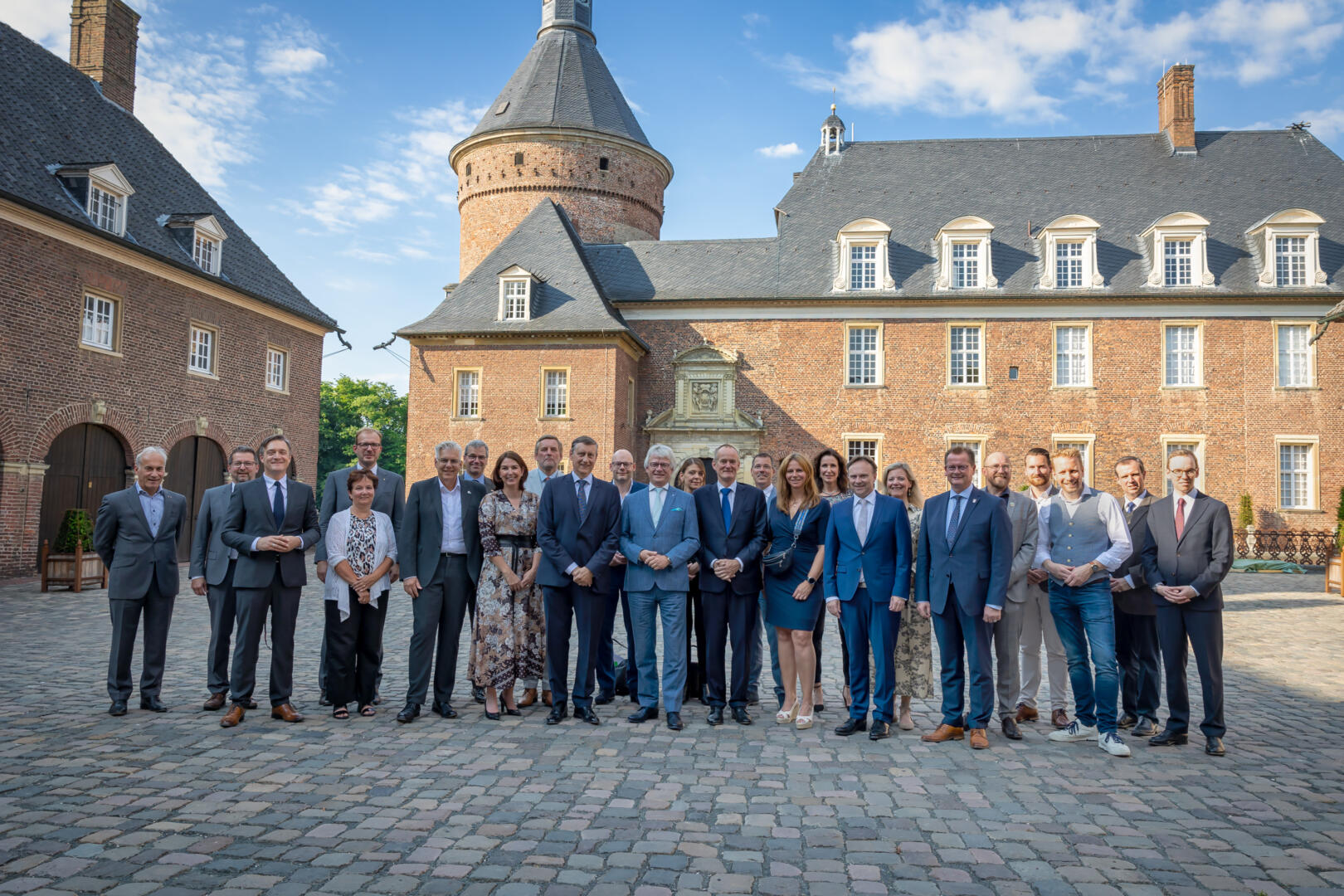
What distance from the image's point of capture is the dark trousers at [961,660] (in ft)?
19.7

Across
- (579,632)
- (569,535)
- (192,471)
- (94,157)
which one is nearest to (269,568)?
(569,535)

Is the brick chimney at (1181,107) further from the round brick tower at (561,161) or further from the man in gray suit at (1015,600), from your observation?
the man in gray suit at (1015,600)

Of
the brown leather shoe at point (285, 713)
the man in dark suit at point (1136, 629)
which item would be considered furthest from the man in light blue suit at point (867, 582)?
the brown leather shoe at point (285, 713)

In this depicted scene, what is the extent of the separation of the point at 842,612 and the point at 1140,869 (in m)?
2.78

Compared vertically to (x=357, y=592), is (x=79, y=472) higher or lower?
higher

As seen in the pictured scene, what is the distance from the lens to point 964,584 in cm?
604

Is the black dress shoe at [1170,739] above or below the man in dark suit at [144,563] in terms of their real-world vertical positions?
below

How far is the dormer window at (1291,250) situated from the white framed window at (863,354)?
11.0 m

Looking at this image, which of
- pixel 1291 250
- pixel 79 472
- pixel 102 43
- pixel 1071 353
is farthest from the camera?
pixel 1071 353

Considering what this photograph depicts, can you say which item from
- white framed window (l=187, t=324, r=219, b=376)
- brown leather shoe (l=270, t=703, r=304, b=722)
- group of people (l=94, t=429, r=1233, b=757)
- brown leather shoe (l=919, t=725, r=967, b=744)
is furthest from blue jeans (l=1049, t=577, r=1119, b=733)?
white framed window (l=187, t=324, r=219, b=376)

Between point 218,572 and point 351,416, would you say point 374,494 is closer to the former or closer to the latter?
point 218,572

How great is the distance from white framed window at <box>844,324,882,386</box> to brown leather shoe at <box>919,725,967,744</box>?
20.9m

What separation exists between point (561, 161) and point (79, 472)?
19.1 meters

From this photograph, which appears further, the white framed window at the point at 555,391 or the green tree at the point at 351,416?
the green tree at the point at 351,416
